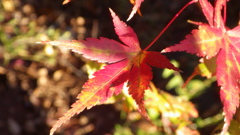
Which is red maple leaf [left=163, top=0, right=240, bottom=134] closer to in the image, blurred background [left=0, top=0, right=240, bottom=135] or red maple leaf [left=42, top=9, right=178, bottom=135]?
red maple leaf [left=42, top=9, right=178, bottom=135]

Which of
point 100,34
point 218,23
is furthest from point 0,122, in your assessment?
point 218,23

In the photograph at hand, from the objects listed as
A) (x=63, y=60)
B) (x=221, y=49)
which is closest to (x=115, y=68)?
(x=221, y=49)

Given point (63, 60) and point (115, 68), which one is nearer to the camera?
point (115, 68)

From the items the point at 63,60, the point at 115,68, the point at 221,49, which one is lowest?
the point at 63,60

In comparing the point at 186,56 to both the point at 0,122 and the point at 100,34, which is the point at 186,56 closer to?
the point at 100,34

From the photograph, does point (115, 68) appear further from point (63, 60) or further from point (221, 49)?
point (63, 60)

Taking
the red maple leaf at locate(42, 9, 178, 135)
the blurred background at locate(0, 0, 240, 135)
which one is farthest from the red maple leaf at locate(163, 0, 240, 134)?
the blurred background at locate(0, 0, 240, 135)
